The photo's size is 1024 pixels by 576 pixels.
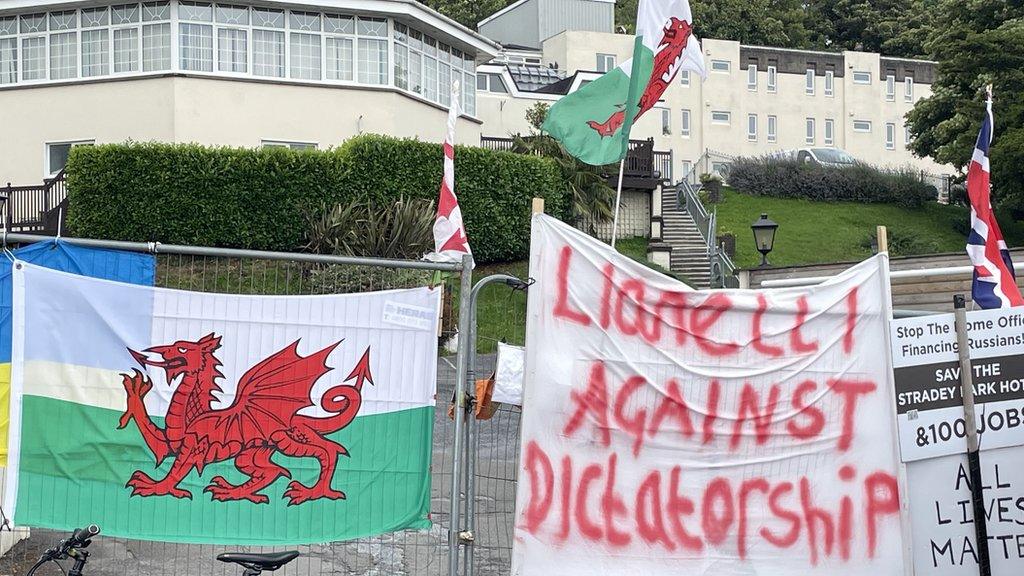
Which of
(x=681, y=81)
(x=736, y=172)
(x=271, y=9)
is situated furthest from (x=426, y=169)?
(x=681, y=81)

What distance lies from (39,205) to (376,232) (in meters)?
8.02

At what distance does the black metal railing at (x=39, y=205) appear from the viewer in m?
26.8

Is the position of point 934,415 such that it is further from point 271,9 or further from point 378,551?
point 271,9

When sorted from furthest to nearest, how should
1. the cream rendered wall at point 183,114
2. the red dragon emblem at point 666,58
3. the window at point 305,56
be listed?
the window at point 305,56 < the cream rendered wall at point 183,114 < the red dragon emblem at point 666,58

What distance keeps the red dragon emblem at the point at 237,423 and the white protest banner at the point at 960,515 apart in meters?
3.60

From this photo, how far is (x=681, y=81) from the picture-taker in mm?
56094

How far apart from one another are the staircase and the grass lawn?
1084 millimetres

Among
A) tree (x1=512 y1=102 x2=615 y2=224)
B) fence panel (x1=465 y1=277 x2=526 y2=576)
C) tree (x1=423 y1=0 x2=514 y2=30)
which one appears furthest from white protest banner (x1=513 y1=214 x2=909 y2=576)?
tree (x1=423 y1=0 x2=514 y2=30)

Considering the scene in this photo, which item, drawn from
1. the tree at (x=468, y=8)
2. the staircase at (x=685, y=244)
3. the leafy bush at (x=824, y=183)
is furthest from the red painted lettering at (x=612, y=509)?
the tree at (x=468, y=8)

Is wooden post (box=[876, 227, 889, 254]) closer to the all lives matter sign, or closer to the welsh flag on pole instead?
the all lives matter sign

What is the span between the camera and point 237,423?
705 cm

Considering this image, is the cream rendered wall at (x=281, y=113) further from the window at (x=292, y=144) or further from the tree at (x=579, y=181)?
the tree at (x=579, y=181)

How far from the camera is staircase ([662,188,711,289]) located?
106 feet

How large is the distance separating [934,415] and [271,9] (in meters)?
24.6
